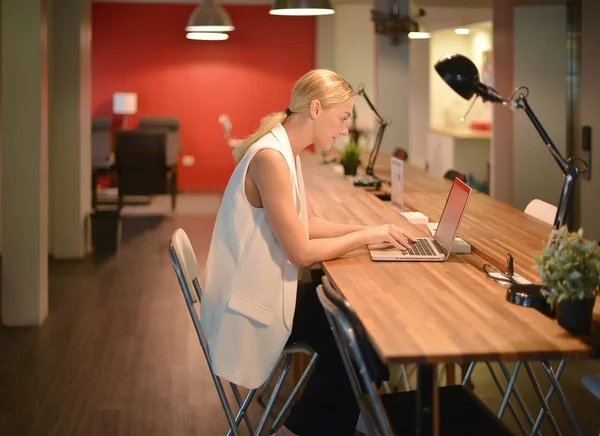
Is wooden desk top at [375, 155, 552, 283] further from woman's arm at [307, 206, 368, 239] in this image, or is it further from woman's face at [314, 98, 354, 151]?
woman's face at [314, 98, 354, 151]

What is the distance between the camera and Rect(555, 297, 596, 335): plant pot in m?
2.20

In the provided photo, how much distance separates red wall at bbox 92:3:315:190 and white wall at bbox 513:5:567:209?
6481 millimetres

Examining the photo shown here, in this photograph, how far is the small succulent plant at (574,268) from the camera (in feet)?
7.18

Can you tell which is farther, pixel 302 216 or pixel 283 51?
pixel 283 51

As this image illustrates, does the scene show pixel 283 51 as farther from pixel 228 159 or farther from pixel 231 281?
pixel 231 281

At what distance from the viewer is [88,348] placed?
17.2ft

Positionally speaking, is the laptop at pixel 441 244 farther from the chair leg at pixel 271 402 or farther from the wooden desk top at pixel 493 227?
the chair leg at pixel 271 402

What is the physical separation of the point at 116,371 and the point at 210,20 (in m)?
4.86

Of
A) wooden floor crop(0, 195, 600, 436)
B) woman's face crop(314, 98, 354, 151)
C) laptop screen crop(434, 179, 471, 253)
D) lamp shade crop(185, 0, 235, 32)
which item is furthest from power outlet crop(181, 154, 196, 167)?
woman's face crop(314, 98, 354, 151)

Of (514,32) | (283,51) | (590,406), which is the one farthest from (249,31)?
(590,406)

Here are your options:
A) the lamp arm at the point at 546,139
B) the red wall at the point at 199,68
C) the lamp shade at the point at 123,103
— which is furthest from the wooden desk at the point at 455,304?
the red wall at the point at 199,68

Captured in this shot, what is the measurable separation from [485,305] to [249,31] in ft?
38.7

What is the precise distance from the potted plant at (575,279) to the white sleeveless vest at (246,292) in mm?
1017

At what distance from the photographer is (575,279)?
2.20 m
